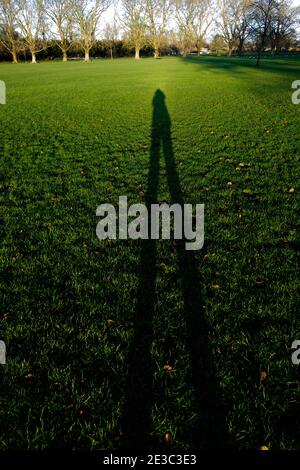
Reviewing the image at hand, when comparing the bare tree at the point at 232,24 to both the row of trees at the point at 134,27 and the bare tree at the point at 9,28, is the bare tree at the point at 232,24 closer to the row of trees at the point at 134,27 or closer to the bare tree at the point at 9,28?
the row of trees at the point at 134,27

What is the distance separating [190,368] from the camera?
290 centimetres

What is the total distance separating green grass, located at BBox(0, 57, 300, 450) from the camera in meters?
2.50

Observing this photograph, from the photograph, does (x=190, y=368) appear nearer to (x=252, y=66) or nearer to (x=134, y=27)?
(x=252, y=66)

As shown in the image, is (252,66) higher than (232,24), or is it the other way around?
(232,24)

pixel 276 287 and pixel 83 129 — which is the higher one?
pixel 83 129

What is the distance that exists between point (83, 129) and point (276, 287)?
36.4 ft

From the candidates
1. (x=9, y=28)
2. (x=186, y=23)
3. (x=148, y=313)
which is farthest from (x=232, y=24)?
(x=148, y=313)

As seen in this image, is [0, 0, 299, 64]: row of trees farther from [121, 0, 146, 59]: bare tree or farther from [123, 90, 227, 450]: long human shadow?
[123, 90, 227, 450]: long human shadow

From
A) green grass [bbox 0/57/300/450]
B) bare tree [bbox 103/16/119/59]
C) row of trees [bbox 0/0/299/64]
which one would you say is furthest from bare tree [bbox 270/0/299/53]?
green grass [bbox 0/57/300/450]

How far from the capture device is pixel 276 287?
3773 mm

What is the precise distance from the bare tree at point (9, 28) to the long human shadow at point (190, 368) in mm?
82956

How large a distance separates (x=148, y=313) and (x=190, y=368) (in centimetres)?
82
